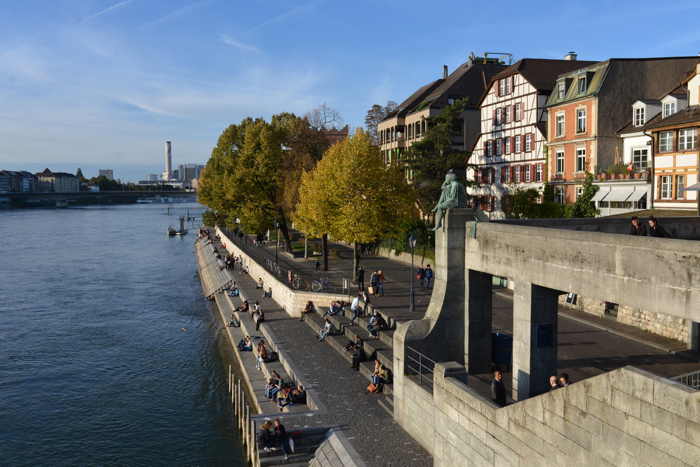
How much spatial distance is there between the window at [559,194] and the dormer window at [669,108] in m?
8.85

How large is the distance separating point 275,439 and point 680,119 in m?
27.1

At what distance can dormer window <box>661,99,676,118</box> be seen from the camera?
32.5 metres

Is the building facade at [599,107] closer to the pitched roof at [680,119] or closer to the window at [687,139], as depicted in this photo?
the pitched roof at [680,119]

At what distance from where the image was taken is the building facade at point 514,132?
43688 mm

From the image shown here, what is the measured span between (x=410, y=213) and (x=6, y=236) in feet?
278

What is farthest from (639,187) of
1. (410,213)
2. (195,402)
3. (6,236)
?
(6,236)

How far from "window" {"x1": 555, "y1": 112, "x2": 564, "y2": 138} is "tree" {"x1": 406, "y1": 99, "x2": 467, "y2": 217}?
748cm

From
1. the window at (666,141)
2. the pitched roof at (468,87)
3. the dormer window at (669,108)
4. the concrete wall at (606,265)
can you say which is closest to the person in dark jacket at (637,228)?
the concrete wall at (606,265)

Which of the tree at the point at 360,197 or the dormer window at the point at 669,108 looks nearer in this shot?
the dormer window at the point at 669,108

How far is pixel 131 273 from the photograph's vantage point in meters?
59.2

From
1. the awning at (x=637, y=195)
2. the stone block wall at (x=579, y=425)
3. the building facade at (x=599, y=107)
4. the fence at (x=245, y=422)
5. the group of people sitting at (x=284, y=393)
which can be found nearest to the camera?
the stone block wall at (x=579, y=425)

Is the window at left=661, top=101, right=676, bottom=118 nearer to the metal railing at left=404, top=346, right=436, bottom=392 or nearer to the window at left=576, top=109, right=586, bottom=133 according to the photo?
the window at left=576, top=109, right=586, bottom=133

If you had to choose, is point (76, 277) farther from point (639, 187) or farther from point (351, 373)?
point (639, 187)

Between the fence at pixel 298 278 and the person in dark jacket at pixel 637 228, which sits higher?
the person in dark jacket at pixel 637 228
